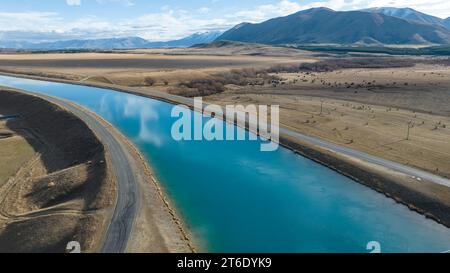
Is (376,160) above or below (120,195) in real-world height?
above

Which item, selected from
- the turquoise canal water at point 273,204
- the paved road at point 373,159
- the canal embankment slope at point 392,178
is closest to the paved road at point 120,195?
the turquoise canal water at point 273,204

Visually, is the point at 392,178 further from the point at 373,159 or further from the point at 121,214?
the point at 121,214

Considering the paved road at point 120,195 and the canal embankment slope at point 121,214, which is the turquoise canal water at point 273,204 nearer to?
→ the canal embankment slope at point 121,214

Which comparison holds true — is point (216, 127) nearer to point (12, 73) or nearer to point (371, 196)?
point (371, 196)

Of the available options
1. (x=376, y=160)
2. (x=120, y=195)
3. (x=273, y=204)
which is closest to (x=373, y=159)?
(x=376, y=160)

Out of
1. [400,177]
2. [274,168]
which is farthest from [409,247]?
[274,168]

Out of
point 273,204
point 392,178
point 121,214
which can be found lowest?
point 273,204

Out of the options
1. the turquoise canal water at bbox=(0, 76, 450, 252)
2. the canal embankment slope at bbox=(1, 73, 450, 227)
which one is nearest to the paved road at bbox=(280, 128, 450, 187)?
the canal embankment slope at bbox=(1, 73, 450, 227)
